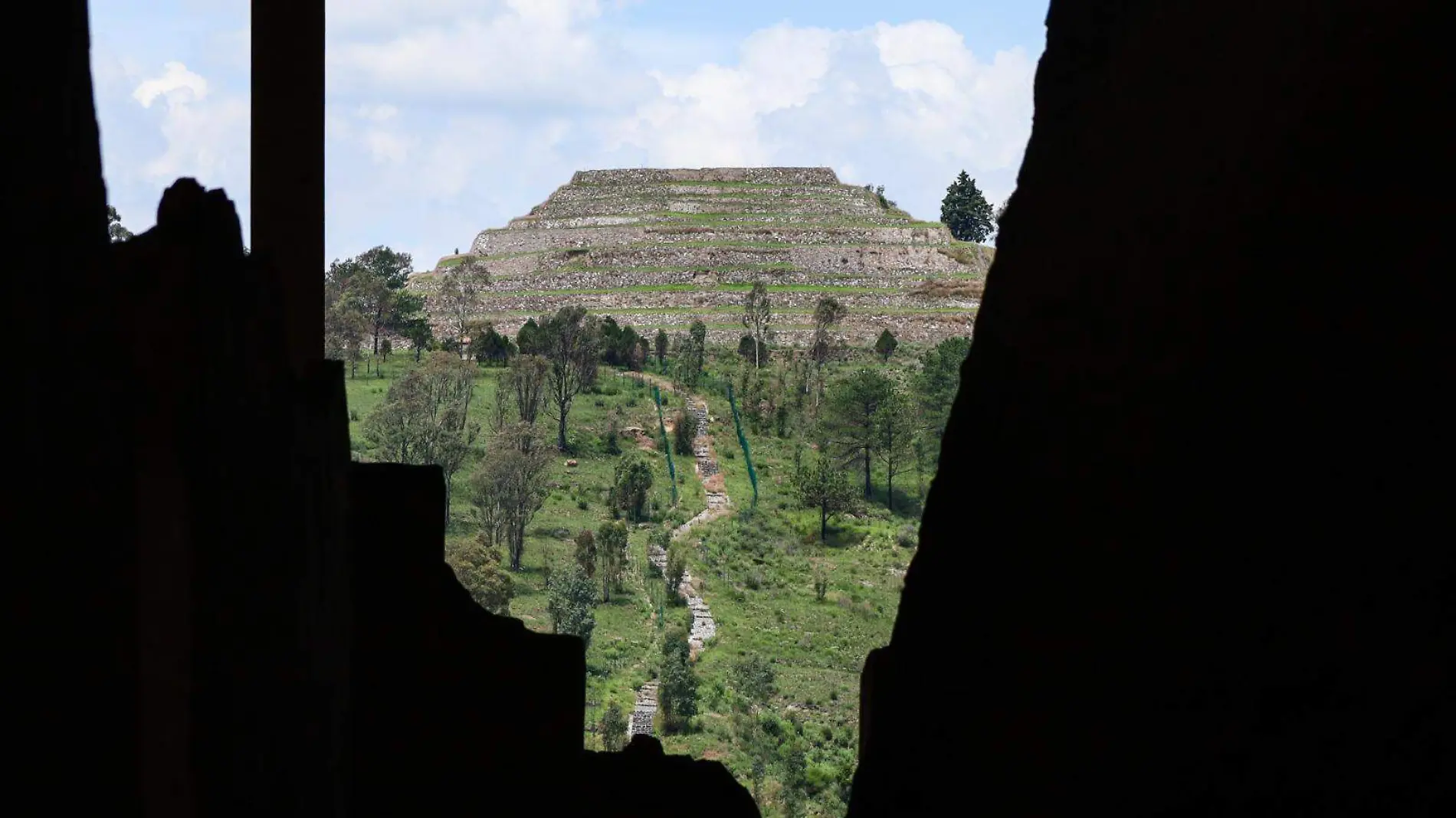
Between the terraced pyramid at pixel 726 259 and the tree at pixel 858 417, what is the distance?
852 centimetres

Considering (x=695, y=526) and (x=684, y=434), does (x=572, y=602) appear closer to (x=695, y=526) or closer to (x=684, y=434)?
(x=695, y=526)

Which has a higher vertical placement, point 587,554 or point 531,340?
point 531,340

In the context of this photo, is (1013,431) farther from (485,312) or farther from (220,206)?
(485,312)

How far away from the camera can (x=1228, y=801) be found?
9.61 ft

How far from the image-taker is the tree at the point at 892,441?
40281mm

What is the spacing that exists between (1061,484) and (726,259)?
50.7 metres

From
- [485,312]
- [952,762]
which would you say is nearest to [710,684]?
[952,762]

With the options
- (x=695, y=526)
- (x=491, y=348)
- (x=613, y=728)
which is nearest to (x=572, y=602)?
(x=613, y=728)

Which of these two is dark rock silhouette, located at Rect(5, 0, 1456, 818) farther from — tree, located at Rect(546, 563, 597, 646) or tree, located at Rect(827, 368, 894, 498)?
tree, located at Rect(827, 368, 894, 498)

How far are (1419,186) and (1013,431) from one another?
1014mm

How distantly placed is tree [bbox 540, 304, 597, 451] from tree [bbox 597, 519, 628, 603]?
30.0ft

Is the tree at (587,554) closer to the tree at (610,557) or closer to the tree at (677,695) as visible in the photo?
the tree at (610,557)

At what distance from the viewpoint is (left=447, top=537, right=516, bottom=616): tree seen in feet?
89.7

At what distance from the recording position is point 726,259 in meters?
53.9
